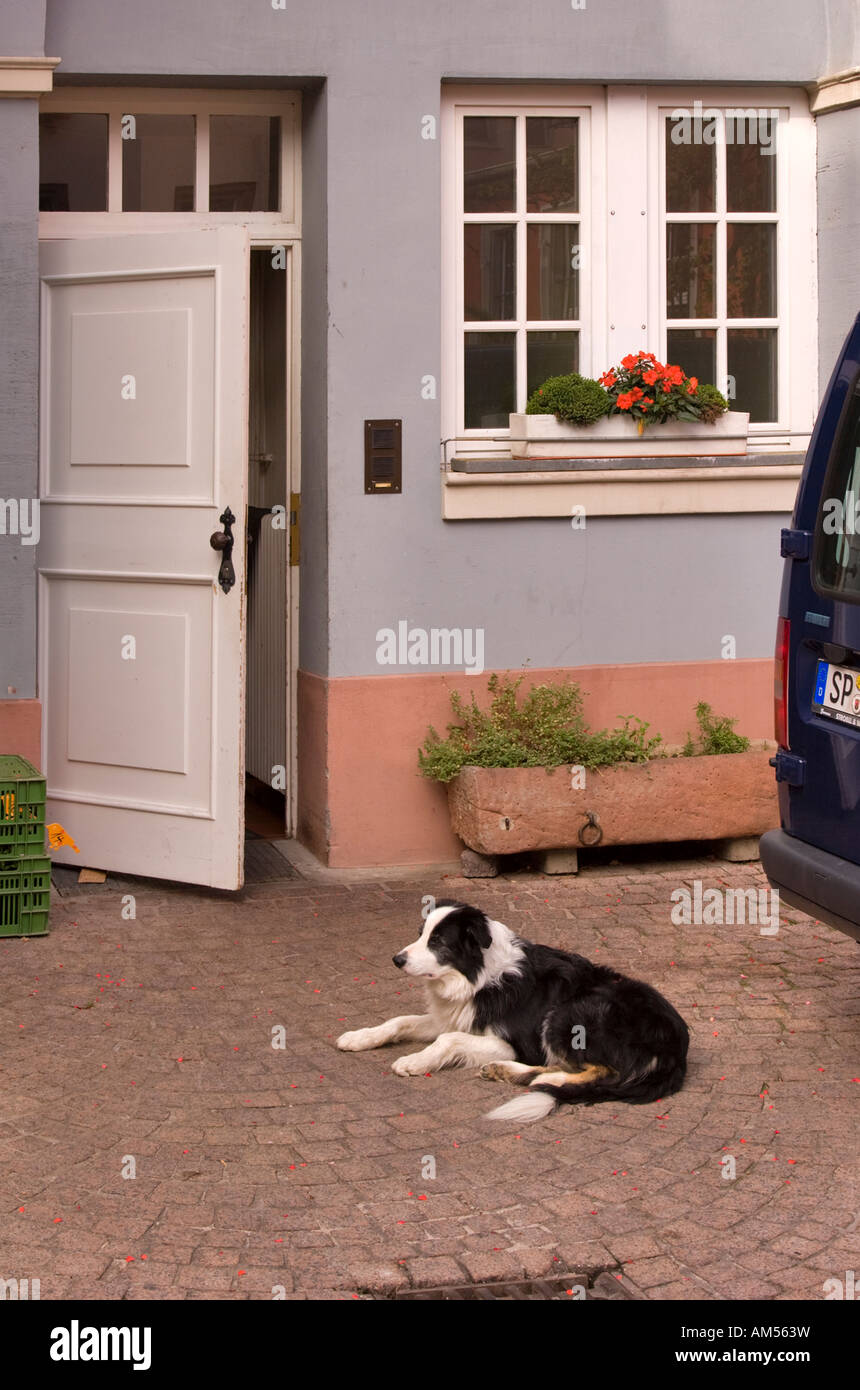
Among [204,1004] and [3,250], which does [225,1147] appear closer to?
[204,1004]

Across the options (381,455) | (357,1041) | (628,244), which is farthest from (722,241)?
(357,1041)

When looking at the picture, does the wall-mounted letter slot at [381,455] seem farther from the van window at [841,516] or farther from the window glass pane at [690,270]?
the van window at [841,516]

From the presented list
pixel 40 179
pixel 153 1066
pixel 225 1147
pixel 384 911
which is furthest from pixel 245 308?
pixel 225 1147

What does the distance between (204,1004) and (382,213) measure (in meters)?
4.02

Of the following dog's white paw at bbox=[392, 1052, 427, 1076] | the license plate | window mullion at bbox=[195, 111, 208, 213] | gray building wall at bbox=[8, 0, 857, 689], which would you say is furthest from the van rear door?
window mullion at bbox=[195, 111, 208, 213]

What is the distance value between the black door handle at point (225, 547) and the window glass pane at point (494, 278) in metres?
1.80

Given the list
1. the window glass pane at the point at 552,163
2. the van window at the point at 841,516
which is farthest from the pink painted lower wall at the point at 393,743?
the van window at the point at 841,516

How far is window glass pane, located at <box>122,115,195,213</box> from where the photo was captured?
8.38 m

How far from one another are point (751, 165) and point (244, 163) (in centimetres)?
263

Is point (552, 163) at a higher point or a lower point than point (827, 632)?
higher

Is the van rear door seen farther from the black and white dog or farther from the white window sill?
the white window sill

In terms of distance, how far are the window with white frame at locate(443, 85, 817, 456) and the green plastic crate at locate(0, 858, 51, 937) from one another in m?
2.90

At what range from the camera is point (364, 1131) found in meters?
5.07

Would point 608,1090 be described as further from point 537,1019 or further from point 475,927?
point 475,927
